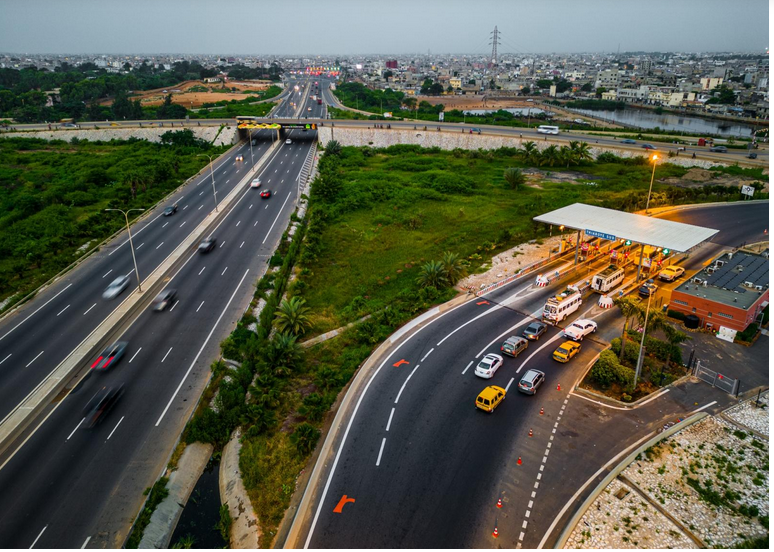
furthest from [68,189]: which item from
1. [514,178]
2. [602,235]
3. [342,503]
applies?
[602,235]

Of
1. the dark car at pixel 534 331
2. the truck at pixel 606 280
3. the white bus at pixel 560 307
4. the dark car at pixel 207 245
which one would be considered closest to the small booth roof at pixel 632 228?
the truck at pixel 606 280

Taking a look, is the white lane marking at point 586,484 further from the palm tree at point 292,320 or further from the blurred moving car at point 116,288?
the blurred moving car at point 116,288

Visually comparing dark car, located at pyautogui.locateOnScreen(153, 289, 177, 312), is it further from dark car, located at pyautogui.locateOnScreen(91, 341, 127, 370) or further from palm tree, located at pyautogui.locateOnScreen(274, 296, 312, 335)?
palm tree, located at pyautogui.locateOnScreen(274, 296, 312, 335)

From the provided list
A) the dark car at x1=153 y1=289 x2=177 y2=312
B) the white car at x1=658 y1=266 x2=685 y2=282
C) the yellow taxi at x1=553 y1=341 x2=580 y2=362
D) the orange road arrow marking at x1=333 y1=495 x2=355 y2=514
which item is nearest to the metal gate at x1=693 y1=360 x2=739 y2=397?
the yellow taxi at x1=553 y1=341 x2=580 y2=362

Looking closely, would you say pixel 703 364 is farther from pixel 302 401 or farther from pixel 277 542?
pixel 277 542

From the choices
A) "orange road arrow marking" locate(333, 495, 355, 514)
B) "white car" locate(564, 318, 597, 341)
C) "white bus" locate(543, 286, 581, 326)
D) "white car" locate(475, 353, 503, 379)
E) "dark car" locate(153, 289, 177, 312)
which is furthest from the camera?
"dark car" locate(153, 289, 177, 312)

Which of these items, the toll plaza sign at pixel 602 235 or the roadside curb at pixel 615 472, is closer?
the roadside curb at pixel 615 472

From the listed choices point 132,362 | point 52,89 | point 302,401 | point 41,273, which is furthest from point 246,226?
point 52,89
